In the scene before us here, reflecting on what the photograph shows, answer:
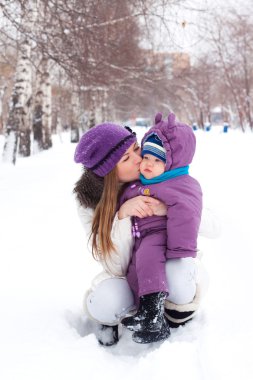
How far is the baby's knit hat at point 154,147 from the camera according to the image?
6.69 feet

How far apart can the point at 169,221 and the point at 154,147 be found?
1.17 feet

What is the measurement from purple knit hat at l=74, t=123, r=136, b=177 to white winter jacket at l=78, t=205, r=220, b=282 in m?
0.25

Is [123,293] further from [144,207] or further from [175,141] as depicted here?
[175,141]

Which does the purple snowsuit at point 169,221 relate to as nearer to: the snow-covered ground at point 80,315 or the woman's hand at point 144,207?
the woman's hand at point 144,207

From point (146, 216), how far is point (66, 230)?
228 centimetres

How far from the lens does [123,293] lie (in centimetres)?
211

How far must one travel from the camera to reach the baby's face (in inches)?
80.4

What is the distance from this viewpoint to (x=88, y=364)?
182 cm

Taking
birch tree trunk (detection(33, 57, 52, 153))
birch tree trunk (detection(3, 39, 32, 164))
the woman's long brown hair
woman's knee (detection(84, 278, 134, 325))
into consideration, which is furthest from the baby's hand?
birch tree trunk (detection(33, 57, 52, 153))

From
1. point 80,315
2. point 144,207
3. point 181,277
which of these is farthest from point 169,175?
point 80,315

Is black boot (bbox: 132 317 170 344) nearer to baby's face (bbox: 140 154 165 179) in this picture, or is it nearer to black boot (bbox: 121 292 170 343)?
→ black boot (bbox: 121 292 170 343)

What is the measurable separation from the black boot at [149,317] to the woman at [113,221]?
0.49 ft

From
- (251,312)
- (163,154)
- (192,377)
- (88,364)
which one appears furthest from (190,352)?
(163,154)

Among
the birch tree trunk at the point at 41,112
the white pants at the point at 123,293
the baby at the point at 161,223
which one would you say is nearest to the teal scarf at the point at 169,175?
the baby at the point at 161,223
